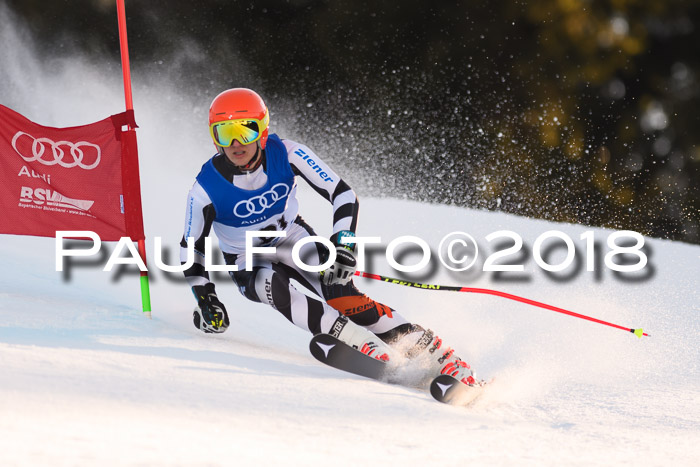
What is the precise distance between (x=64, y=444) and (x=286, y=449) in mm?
626

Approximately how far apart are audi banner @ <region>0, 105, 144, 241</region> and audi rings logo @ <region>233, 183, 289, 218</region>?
780mm

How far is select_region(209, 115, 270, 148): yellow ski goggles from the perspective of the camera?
3695 millimetres

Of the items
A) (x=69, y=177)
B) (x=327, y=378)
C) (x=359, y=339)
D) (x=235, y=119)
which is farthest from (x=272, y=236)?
(x=69, y=177)

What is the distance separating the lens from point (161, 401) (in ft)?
8.95

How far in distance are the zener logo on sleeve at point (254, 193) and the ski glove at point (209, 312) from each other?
1.13 ft

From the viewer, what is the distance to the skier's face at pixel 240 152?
3713 mm

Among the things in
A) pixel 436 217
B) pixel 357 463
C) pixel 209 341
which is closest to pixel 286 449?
pixel 357 463

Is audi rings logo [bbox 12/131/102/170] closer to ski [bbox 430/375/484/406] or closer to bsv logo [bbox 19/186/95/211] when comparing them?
bsv logo [bbox 19/186/95/211]

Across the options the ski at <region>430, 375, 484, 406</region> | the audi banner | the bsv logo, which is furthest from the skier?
the bsv logo

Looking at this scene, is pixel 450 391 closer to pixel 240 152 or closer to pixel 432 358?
pixel 432 358

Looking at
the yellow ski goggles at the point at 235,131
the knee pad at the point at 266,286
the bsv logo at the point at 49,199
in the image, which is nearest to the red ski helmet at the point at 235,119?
the yellow ski goggles at the point at 235,131

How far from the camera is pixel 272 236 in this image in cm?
398

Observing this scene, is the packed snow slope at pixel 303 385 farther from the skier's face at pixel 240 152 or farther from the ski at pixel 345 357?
the skier's face at pixel 240 152

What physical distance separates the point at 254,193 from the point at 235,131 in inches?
12.0
